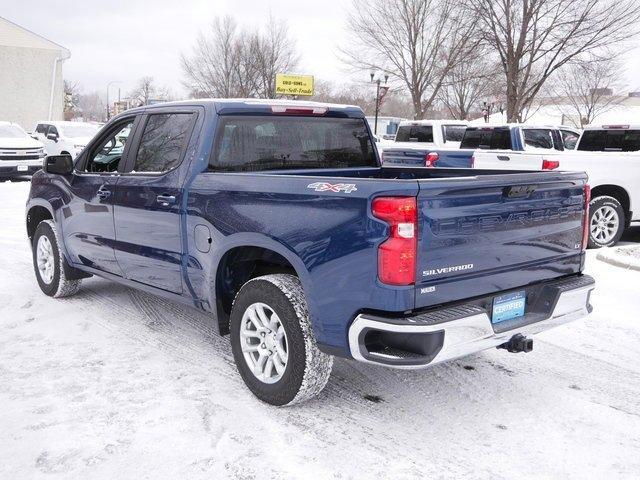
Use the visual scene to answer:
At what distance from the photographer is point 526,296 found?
3.52 meters

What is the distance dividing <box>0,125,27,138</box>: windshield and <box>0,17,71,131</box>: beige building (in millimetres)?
26095

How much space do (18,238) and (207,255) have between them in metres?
6.35

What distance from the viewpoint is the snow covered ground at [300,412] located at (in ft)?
9.91

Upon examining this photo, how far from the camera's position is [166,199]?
13.7 feet

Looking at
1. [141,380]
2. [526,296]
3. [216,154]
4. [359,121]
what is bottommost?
[141,380]

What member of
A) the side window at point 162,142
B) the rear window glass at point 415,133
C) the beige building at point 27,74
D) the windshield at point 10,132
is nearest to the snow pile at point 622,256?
the side window at point 162,142

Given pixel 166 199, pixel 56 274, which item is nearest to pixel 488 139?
pixel 56 274

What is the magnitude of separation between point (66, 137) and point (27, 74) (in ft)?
88.6

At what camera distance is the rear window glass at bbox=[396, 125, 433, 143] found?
15.9 metres

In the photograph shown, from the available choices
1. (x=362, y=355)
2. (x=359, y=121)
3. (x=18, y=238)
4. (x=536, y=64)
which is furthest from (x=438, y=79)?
(x=362, y=355)

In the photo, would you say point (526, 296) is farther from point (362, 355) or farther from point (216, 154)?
point (216, 154)

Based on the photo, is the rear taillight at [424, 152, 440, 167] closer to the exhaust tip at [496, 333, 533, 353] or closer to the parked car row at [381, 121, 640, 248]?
the parked car row at [381, 121, 640, 248]

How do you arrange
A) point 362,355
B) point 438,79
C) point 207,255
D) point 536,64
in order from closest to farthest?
point 362,355
point 207,255
point 536,64
point 438,79

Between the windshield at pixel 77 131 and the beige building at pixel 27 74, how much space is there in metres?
24.5
